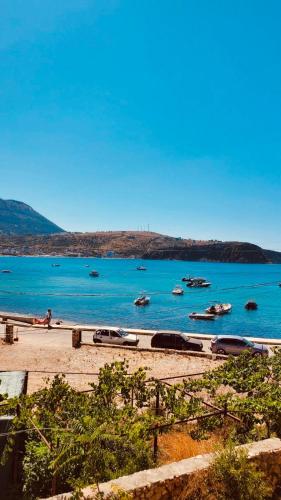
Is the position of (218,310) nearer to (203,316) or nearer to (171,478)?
(203,316)

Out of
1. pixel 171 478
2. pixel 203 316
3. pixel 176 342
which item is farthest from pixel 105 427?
pixel 203 316

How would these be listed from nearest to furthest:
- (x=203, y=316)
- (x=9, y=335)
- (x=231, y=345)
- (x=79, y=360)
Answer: (x=79, y=360), (x=9, y=335), (x=231, y=345), (x=203, y=316)

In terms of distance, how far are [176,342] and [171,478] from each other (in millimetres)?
21439

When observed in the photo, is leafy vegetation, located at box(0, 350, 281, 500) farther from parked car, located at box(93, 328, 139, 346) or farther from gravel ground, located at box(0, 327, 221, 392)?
parked car, located at box(93, 328, 139, 346)

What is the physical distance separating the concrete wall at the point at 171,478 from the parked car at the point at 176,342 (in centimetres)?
2024

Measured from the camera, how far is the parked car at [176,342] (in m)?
27.0

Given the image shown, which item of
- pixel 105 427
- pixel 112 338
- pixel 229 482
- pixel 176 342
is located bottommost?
pixel 112 338

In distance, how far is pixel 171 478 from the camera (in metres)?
5.98

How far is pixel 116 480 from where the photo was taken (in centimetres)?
580

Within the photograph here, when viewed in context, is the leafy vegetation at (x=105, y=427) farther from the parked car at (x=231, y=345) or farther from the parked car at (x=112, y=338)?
the parked car at (x=112, y=338)

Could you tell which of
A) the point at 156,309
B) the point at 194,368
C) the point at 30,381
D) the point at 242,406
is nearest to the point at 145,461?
the point at 242,406

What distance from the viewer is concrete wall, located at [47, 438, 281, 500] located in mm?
5627

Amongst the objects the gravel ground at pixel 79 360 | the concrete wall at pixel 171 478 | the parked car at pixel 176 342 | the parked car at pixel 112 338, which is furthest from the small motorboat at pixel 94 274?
the concrete wall at pixel 171 478

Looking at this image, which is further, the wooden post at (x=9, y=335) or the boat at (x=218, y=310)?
the boat at (x=218, y=310)
